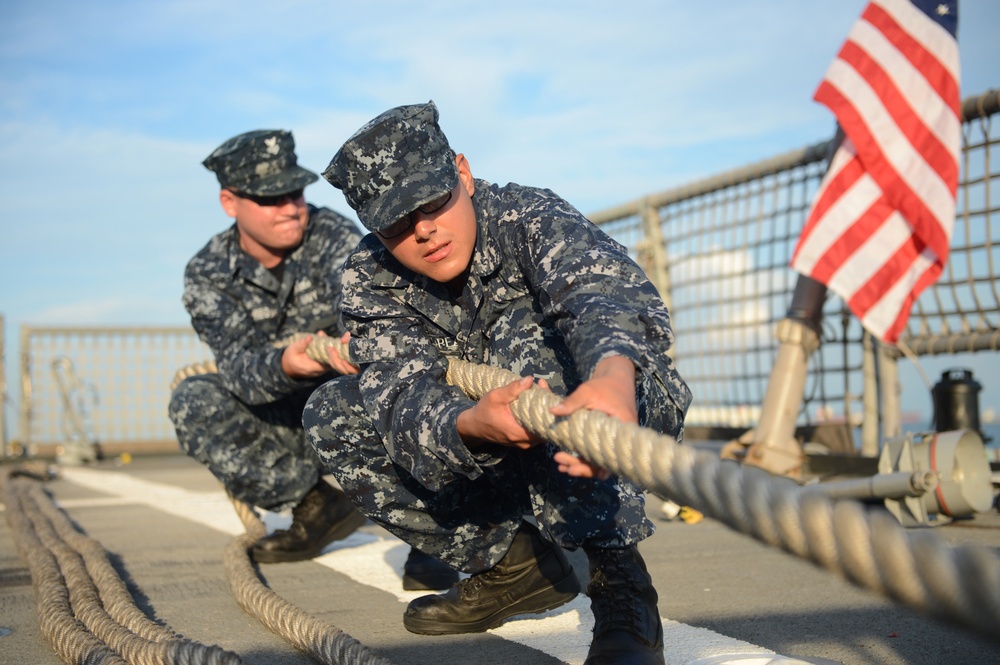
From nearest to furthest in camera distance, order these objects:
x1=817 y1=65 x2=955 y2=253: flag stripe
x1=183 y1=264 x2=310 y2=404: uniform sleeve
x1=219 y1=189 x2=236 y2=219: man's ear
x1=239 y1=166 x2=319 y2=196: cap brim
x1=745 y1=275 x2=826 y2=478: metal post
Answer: x1=183 y1=264 x2=310 y2=404: uniform sleeve, x1=239 y1=166 x2=319 y2=196: cap brim, x1=219 y1=189 x2=236 y2=219: man's ear, x1=817 y1=65 x2=955 y2=253: flag stripe, x1=745 y1=275 x2=826 y2=478: metal post

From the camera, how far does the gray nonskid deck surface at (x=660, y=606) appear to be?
1.95 meters

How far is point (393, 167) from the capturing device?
6.64 ft

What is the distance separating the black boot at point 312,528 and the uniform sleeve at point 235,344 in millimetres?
366

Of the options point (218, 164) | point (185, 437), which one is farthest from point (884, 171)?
point (185, 437)

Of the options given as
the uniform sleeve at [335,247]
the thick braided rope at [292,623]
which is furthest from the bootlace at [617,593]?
the uniform sleeve at [335,247]

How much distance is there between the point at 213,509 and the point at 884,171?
3.26 m

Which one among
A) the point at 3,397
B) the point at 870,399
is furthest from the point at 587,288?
the point at 3,397

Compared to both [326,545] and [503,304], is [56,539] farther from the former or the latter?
[503,304]

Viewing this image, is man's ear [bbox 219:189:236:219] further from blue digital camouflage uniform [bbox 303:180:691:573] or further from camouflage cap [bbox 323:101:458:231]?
camouflage cap [bbox 323:101:458:231]

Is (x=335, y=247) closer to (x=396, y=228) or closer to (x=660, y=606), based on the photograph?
(x=396, y=228)

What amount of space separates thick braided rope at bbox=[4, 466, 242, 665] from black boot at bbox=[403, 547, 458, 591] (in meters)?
0.69

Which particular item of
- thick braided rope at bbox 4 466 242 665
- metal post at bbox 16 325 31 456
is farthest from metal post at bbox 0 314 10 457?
thick braided rope at bbox 4 466 242 665

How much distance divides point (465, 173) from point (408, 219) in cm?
28

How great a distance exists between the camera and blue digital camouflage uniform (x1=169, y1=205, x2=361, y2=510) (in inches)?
126
